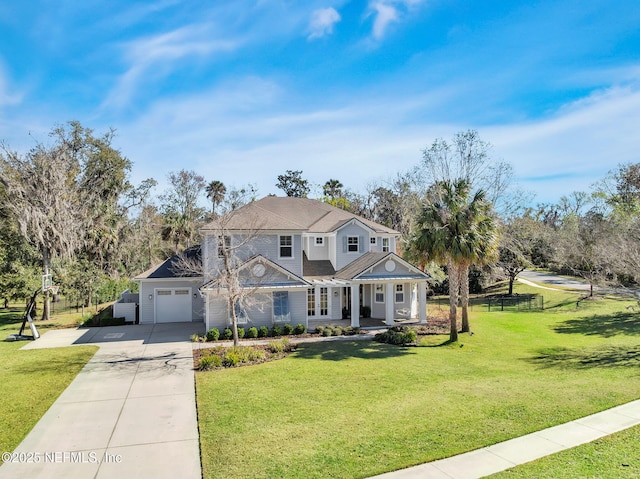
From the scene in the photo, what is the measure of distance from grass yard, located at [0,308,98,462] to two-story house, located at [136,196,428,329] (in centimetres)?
602

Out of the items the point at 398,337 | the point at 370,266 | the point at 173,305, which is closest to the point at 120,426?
the point at 398,337

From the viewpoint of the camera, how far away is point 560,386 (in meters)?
13.0

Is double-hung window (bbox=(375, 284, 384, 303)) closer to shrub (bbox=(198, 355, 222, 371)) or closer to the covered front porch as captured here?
the covered front porch

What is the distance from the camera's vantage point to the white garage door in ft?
84.9

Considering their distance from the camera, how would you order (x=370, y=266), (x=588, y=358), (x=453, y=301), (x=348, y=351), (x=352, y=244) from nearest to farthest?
(x=588, y=358), (x=348, y=351), (x=453, y=301), (x=370, y=266), (x=352, y=244)

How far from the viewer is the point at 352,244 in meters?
28.2

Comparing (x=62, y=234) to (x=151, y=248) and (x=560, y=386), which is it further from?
(x=560, y=386)

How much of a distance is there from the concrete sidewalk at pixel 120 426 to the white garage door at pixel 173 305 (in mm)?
8383


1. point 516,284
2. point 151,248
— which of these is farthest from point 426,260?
point 151,248

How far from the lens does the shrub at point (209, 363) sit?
Answer: 15.4 metres

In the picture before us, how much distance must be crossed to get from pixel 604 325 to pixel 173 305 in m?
26.1

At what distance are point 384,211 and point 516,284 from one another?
1721 centimetres

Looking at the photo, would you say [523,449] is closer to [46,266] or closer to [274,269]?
[274,269]

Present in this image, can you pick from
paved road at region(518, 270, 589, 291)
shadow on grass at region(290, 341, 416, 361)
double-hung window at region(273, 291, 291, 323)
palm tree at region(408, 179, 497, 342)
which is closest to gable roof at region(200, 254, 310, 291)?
double-hung window at region(273, 291, 291, 323)
